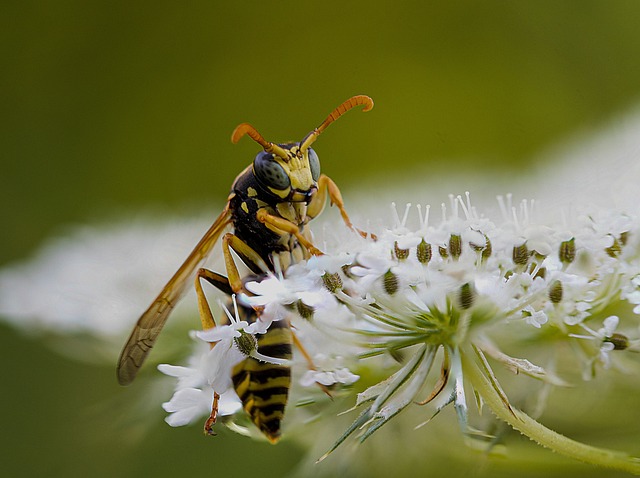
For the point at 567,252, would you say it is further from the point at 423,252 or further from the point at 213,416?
the point at 213,416

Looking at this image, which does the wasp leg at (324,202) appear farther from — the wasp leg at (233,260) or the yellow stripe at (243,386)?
the yellow stripe at (243,386)

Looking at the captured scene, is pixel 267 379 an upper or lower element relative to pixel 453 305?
lower

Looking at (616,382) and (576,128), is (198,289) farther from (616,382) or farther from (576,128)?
(576,128)

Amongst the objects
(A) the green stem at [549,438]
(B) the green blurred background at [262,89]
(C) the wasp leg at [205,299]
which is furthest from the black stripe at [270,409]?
(B) the green blurred background at [262,89]

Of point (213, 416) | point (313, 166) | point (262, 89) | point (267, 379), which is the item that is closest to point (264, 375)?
point (267, 379)

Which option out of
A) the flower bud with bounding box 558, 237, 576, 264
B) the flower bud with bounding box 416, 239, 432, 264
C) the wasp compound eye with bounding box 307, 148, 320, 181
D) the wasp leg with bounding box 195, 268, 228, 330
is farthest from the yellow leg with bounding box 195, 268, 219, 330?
the flower bud with bounding box 558, 237, 576, 264
